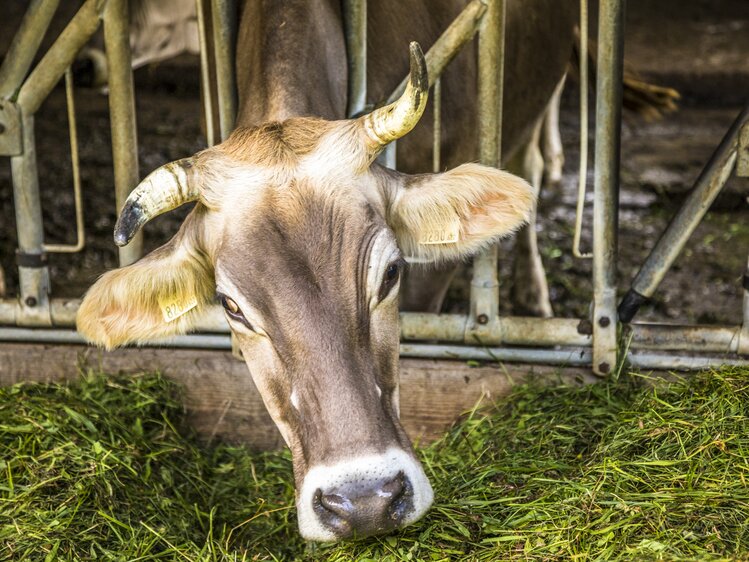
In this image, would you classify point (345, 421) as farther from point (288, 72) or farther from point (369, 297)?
point (288, 72)

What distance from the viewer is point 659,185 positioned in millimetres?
7629

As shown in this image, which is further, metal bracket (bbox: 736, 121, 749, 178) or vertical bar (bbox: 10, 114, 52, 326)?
vertical bar (bbox: 10, 114, 52, 326)

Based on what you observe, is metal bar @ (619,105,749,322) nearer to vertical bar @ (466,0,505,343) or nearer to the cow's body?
vertical bar @ (466,0,505,343)

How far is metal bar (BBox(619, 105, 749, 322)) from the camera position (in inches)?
139

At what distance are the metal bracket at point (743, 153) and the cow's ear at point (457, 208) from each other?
904 mm

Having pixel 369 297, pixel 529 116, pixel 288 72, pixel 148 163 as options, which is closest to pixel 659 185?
pixel 529 116

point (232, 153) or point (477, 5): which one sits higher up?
point (477, 5)

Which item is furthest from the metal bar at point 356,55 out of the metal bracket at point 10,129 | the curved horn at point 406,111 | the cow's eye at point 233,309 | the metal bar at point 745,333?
the metal bar at point 745,333

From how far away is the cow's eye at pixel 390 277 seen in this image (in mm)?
2734

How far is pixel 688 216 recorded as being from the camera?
359 cm

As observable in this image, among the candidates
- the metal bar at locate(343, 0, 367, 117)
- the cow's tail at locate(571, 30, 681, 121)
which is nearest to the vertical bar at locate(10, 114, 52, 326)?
the metal bar at locate(343, 0, 367, 117)

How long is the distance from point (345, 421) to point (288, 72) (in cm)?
137

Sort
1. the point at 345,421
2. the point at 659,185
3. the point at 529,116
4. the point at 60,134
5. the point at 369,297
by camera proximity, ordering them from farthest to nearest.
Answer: the point at 60,134 < the point at 659,185 < the point at 529,116 < the point at 369,297 < the point at 345,421

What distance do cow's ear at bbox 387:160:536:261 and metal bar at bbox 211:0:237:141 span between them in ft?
3.01
